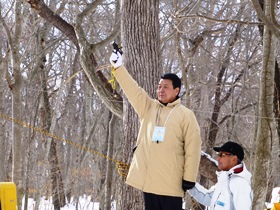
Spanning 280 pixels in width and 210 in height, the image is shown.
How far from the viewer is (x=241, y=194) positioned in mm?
3066

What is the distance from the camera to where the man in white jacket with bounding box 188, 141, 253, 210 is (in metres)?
3.06

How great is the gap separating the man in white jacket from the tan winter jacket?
0.21 metres

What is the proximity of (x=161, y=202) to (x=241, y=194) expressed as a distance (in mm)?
680

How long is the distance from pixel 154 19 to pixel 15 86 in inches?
188

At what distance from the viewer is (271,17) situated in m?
4.79

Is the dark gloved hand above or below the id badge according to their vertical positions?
below

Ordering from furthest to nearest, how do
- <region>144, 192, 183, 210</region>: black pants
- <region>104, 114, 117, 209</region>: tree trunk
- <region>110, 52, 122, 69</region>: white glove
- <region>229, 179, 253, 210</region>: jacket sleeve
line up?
<region>104, 114, 117, 209</region>: tree trunk → <region>110, 52, 122, 69</region>: white glove → <region>144, 192, 183, 210</region>: black pants → <region>229, 179, 253, 210</region>: jacket sleeve

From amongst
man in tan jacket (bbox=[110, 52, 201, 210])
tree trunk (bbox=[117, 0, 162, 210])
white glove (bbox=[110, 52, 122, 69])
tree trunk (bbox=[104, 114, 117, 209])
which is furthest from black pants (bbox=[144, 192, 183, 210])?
tree trunk (bbox=[104, 114, 117, 209])

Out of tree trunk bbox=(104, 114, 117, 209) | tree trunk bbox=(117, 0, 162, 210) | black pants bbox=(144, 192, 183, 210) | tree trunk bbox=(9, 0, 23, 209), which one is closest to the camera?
black pants bbox=(144, 192, 183, 210)

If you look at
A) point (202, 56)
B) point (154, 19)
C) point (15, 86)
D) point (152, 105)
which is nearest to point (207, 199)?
point (152, 105)

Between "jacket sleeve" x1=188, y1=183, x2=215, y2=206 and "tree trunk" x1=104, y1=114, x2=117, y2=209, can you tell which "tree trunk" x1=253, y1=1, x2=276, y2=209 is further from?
"tree trunk" x1=104, y1=114, x2=117, y2=209

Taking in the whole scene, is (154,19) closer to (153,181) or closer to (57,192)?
(153,181)

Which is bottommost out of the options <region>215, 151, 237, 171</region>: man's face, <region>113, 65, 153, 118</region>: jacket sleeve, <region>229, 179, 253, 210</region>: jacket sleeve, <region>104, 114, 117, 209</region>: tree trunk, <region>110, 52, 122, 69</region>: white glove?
<region>104, 114, 117, 209</region>: tree trunk

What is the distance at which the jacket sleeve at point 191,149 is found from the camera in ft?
11.1
